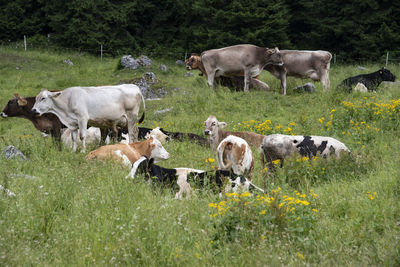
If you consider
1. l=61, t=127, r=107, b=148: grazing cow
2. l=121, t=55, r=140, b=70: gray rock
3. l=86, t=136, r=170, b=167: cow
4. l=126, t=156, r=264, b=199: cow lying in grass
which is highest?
l=126, t=156, r=264, b=199: cow lying in grass

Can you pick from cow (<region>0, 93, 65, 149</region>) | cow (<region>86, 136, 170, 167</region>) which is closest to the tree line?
cow (<region>0, 93, 65, 149</region>)

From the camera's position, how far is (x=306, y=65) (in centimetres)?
1666

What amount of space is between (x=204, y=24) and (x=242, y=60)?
18.2 meters

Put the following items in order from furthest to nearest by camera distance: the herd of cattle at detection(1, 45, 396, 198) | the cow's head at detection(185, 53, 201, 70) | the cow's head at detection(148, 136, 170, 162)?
the cow's head at detection(185, 53, 201, 70) → the cow's head at detection(148, 136, 170, 162) → the herd of cattle at detection(1, 45, 396, 198)

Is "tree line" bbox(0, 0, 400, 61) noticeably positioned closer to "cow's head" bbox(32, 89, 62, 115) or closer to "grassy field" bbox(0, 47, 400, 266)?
"grassy field" bbox(0, 47, 400, 266)

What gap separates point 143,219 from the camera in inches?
189

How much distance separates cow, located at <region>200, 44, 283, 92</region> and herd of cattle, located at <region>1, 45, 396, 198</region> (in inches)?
A: 18.2

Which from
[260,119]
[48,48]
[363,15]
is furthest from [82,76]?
[363,15]

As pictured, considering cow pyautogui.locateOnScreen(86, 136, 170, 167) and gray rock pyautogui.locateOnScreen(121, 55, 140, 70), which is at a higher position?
cow pyautogui.locateOnScreen(86, 136, 170, 167)

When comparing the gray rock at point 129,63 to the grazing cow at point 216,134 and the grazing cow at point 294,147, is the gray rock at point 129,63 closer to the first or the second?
the grazing cow at point 216,134

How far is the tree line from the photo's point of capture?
2961 cm

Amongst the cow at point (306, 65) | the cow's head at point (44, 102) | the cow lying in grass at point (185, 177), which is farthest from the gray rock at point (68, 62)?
the cow lying in grass at point (185, 177)

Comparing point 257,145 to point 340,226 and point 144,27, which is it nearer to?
point 340,226

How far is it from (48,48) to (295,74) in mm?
20941
